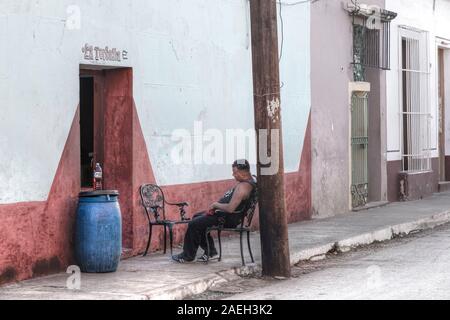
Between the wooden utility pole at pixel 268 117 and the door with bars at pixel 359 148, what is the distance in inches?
319

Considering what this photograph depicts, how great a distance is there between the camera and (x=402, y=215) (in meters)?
17.2

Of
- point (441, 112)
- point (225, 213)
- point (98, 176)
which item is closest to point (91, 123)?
point (98, 176)

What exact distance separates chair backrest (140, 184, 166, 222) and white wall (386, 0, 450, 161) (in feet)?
29.2

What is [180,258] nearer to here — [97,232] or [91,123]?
[97,232]

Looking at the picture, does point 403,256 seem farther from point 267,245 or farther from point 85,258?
point 85,258

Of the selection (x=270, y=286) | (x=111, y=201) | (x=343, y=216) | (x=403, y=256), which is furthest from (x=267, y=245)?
(x=343, y=216)

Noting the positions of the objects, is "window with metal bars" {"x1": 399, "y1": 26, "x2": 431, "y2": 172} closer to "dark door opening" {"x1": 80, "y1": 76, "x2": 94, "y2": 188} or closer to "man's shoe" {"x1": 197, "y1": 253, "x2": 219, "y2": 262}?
"man's shoe" {"x1": 197, "y1": 253, "x2": 219, "y2": 262}

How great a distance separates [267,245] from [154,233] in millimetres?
2221

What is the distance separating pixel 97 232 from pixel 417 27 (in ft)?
44.4

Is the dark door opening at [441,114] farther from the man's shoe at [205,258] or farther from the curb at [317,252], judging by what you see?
the man's shoe at [205,258]

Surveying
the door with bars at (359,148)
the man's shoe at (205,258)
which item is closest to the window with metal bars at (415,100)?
the door with bars at (359,148)

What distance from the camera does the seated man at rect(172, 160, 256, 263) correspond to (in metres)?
10.8

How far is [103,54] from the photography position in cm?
1112

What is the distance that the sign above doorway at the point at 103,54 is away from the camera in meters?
10.8
